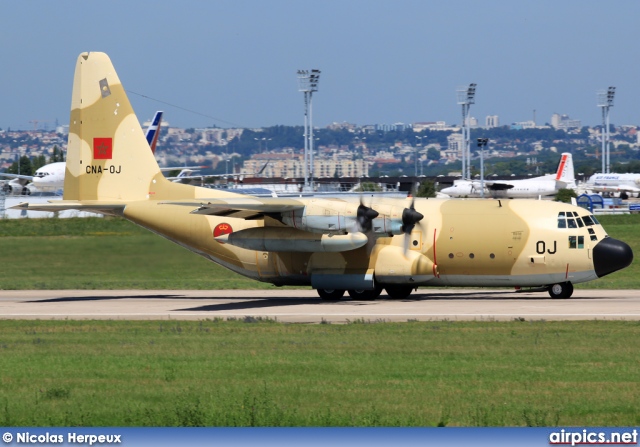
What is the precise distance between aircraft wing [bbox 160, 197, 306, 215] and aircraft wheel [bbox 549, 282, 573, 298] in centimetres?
905

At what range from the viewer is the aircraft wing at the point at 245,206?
30.1m

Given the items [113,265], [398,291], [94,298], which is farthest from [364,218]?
[94,298]

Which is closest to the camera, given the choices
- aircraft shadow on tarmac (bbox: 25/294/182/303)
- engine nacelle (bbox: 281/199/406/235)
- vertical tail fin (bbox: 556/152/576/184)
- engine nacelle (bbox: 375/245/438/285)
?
engine nacelle (bbox: 281/199/406/235)

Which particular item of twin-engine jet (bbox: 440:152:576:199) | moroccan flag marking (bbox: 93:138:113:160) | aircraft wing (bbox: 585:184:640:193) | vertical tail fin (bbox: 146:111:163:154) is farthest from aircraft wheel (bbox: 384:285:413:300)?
aircraft wing (bbox: 585:184:640:193)

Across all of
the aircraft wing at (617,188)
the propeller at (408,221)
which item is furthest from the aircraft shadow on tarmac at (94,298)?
the aircraft wing at (617,188)

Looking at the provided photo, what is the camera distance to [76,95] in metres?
35.6

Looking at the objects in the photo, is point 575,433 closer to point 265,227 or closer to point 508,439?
point 508,439

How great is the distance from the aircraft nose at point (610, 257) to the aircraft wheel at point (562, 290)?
1.33 metres

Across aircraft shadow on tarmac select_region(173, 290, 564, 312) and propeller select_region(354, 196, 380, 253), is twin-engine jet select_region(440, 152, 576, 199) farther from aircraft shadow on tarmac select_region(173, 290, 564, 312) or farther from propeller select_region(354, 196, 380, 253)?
propeller select_region(354, 196, 380, 253)

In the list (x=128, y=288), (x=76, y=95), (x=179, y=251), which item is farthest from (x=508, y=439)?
(x=128, y=288)

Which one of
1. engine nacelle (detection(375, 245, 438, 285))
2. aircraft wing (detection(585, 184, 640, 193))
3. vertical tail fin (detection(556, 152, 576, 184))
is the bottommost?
engine nacelle (detection(375, 245, 438, 285))

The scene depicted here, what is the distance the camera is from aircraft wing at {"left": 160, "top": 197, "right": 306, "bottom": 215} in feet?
98.8

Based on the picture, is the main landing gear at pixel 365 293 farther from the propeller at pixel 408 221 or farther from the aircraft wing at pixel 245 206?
the aircraft wing at pixel 245 206

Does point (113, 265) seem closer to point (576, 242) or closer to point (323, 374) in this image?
point (576, 242)
